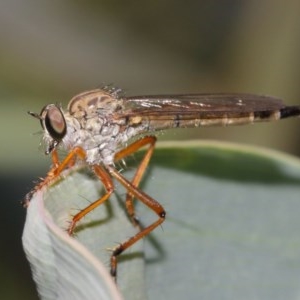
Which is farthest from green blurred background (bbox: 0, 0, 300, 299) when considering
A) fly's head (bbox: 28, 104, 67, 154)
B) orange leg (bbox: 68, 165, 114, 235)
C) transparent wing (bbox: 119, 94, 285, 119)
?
orange leg (bbox: 68, 165, 114, 235)

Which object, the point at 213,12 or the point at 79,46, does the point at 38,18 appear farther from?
the point at 213,12

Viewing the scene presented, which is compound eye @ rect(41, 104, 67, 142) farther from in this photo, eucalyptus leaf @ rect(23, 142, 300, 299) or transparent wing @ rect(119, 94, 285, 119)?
eucalyptus leaf @ rect(23, 142, 300, 299)

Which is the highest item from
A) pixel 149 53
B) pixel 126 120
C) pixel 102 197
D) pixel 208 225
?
pixel 149 53

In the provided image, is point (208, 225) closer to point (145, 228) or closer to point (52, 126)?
point (145, 228)

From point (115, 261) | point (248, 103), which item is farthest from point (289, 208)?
point (248, 103)

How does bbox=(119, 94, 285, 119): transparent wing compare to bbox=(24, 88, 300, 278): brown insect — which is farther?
bbox=(119, 94, 285, 119): transparent wing

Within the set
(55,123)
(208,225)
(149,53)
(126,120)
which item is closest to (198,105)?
(126,120)
